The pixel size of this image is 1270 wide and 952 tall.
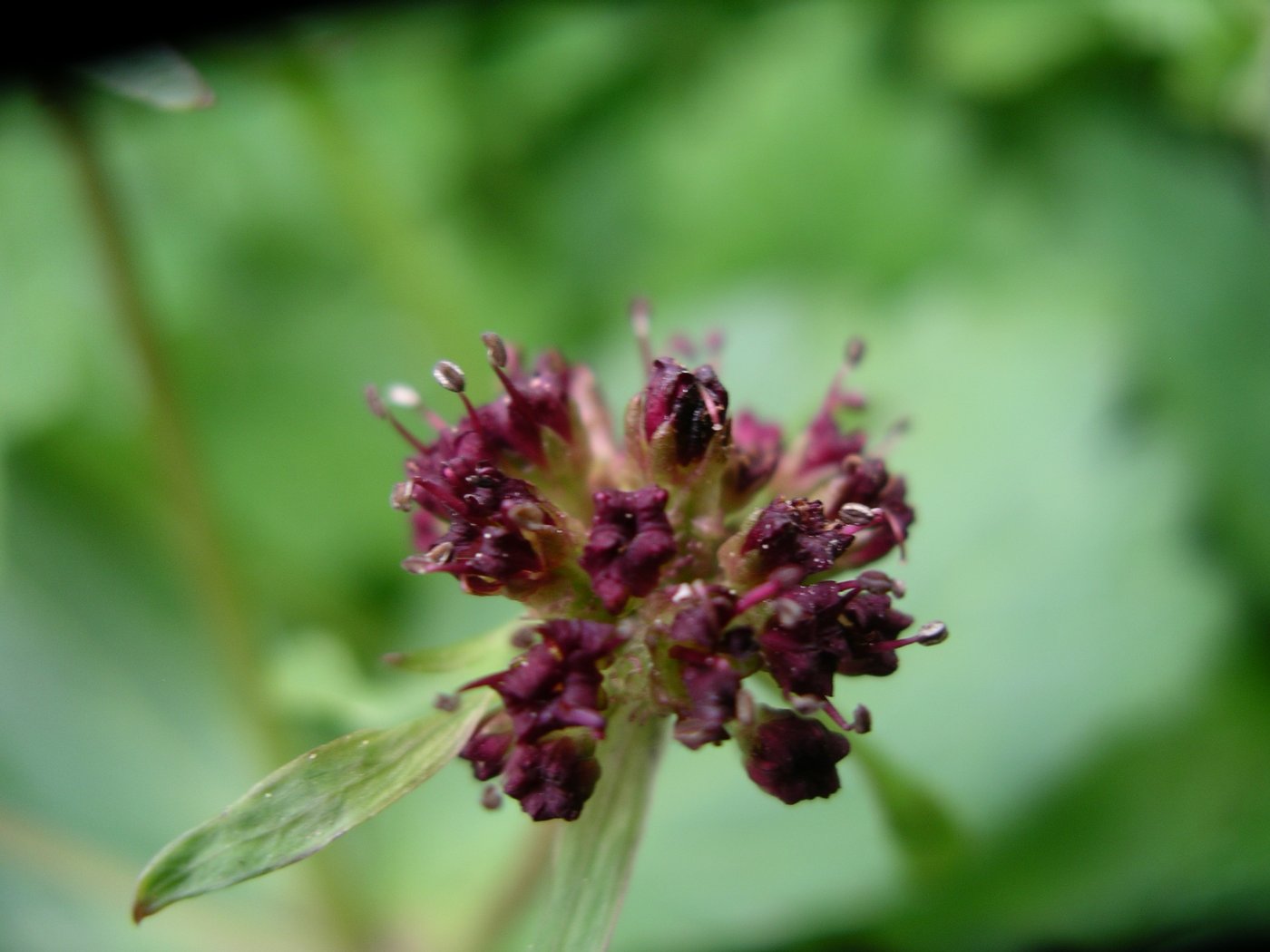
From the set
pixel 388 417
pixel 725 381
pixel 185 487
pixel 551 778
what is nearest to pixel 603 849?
pixel 551 778

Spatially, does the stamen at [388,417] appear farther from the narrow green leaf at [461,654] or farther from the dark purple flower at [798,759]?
the dark purple flower at [798,759]

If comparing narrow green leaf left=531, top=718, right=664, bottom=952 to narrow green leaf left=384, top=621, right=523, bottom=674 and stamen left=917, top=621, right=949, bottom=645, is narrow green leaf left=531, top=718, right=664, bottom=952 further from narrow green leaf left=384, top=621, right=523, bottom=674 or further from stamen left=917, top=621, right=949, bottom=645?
stamen left=917, top=621, right=949, bottom=645

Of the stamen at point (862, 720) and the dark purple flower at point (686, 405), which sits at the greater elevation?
the dark purple flower at point (686, 405)

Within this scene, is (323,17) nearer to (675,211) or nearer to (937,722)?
(675,211)

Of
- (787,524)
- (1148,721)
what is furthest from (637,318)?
(1148,721)

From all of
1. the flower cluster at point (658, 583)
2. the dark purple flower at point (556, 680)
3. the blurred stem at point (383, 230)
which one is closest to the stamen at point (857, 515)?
the flower cluster at point (658, 583)

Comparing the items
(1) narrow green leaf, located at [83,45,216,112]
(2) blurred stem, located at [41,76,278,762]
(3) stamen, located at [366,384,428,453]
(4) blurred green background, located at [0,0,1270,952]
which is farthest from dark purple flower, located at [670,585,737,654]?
(2) blurred stem, located at [41,76,278,762]

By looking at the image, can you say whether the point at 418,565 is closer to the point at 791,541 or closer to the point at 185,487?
the point at 791,541
